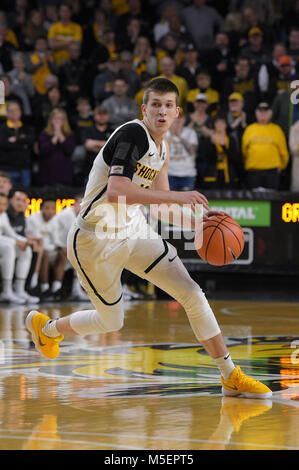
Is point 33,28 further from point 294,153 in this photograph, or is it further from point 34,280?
point 294,153

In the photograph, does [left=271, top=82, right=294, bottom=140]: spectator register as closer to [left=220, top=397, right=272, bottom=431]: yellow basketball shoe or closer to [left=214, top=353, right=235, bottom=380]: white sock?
[left=214, top=353, right=235, bottom=380]: white sock

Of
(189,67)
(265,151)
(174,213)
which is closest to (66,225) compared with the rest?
(265,151)

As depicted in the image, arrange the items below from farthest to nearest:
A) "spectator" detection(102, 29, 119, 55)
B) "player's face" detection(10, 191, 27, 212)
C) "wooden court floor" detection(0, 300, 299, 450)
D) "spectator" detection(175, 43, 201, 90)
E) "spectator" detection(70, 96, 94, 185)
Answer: "spectator" detection(102, 29, 119, 55) < "spectator" detection(175, 43, 201, 90) < "spectator" detection(70, 96, 94, 185) < "player's face" detection(10, 191, 27, 212) < "wooden court floor" detection(0, 300, 299, 450)

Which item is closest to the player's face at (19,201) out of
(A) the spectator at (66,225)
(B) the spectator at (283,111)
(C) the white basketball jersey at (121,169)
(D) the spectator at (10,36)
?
(A) the spectator at (66,225)

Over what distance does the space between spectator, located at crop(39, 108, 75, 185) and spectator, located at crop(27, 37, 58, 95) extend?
2.05m

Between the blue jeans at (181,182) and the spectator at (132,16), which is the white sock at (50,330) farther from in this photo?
the spectator at (132,16)

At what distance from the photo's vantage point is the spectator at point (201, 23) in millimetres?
17891

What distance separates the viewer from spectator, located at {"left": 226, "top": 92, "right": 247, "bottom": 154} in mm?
15047

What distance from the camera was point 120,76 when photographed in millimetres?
16328

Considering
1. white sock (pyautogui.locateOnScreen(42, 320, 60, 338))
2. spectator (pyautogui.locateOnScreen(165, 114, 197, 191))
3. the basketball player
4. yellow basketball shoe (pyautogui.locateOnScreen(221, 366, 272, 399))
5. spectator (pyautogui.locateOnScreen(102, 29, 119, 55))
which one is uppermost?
spectator (pyautogui.locateOnScreen(102, 29, 119, 55))

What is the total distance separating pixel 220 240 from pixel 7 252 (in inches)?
321

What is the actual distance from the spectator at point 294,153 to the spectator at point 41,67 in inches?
209

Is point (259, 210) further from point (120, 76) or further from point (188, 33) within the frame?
point (188, 33)

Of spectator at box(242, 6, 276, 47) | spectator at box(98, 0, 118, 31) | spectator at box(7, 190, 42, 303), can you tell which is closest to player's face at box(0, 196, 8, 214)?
spectator at box(7, 190, 42, 303)
